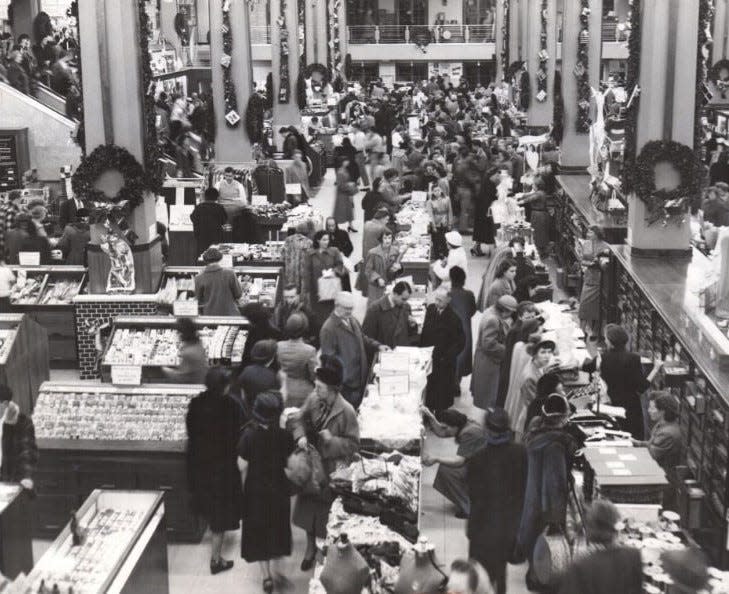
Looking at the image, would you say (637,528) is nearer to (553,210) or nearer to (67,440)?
(67,440)

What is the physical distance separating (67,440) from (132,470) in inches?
19.9

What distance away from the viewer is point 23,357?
10.4m

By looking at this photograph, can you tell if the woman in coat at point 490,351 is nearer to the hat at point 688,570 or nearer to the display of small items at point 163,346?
the display of small items at point 163,346

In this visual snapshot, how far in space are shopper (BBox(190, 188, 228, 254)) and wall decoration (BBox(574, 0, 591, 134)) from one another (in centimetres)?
832

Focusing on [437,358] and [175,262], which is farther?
[175,262]

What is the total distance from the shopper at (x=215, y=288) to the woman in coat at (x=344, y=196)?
6.57 meters

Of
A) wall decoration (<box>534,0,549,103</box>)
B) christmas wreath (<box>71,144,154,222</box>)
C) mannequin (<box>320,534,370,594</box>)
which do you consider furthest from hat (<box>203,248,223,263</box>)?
wall decoration (<box>534,0,549,103</box>)

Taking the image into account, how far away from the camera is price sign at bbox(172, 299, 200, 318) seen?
35.3 ft

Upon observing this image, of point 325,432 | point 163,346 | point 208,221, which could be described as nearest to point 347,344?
point 163,346

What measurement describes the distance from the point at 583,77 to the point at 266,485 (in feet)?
49.2

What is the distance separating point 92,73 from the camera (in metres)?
11.9

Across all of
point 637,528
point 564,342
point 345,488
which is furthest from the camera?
point 564,342

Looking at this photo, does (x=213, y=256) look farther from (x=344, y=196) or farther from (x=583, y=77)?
(x=583, y=77)

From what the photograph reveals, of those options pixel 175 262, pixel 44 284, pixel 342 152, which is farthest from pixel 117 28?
pixel 342 152
